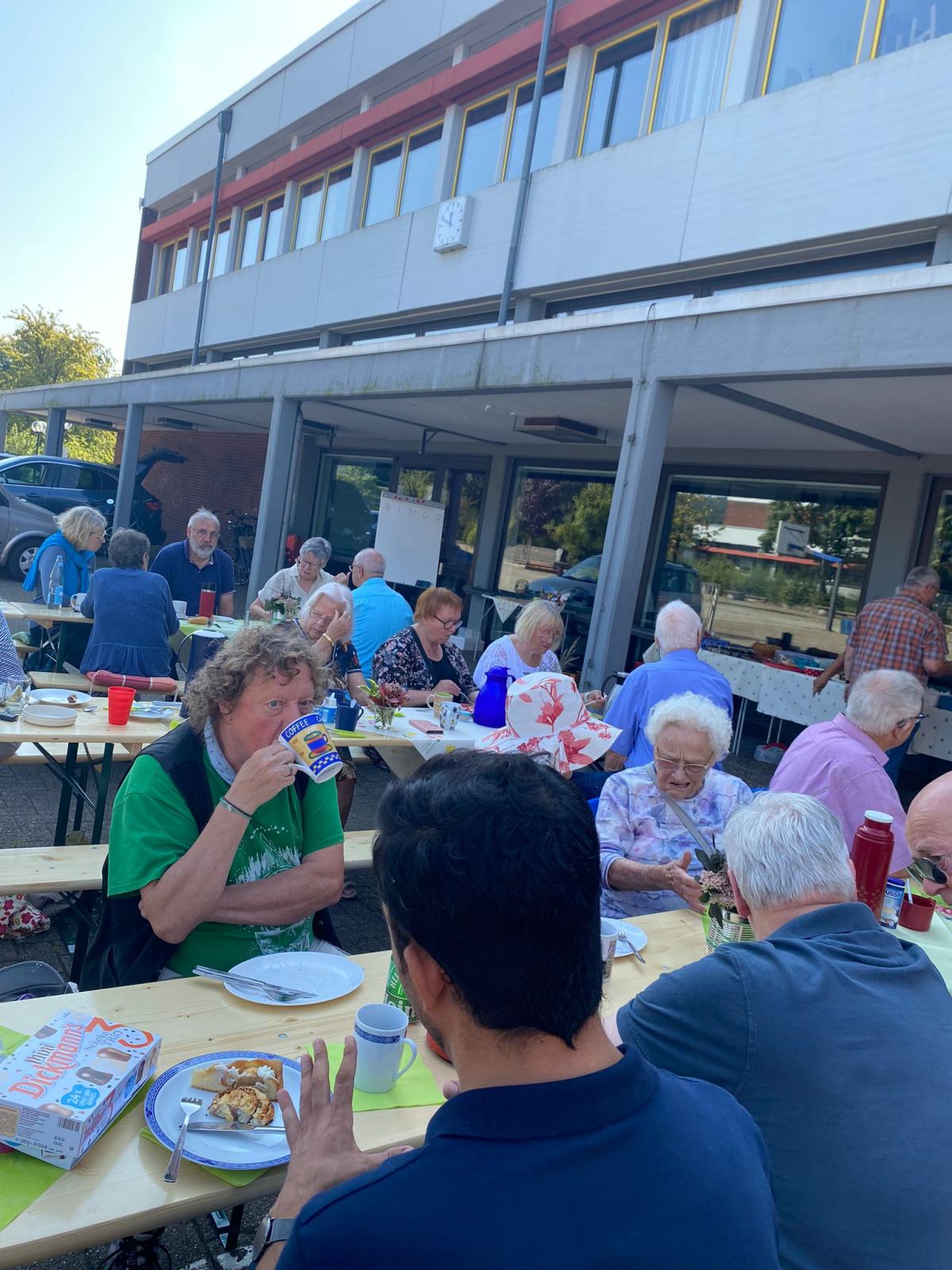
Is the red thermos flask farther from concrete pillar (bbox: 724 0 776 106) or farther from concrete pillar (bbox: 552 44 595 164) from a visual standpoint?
concrete pillar (bbox: 552 44 595 164)

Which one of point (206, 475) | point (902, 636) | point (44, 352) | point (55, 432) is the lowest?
point (902, 636)

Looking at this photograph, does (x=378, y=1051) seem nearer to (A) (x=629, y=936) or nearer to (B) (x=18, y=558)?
(A) (x=629, y=936)

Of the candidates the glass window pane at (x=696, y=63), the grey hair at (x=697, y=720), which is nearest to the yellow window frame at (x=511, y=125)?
the glass window pane at (x=696, y=63)

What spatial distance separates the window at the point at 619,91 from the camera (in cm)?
964

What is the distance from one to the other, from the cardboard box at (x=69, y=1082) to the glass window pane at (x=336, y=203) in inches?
577

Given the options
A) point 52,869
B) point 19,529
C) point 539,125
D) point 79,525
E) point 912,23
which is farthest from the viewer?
point 19,529

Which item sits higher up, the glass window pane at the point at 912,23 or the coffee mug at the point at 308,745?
the glass window pane at the point at 912,23

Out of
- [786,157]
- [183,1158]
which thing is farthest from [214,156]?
[183,1158]

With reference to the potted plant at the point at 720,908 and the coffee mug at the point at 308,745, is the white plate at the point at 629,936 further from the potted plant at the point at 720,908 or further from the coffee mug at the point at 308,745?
the coffee mug at the point at 308,745

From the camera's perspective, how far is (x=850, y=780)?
10.4 feet

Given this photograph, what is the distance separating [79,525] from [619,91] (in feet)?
25.7

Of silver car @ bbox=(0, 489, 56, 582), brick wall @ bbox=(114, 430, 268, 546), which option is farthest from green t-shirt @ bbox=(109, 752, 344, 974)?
brick wall @ bbox=(114, 430, 268, 546)

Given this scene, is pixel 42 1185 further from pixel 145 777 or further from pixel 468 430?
pixel 468 430

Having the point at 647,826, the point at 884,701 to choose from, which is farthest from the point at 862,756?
the point at 647,826
